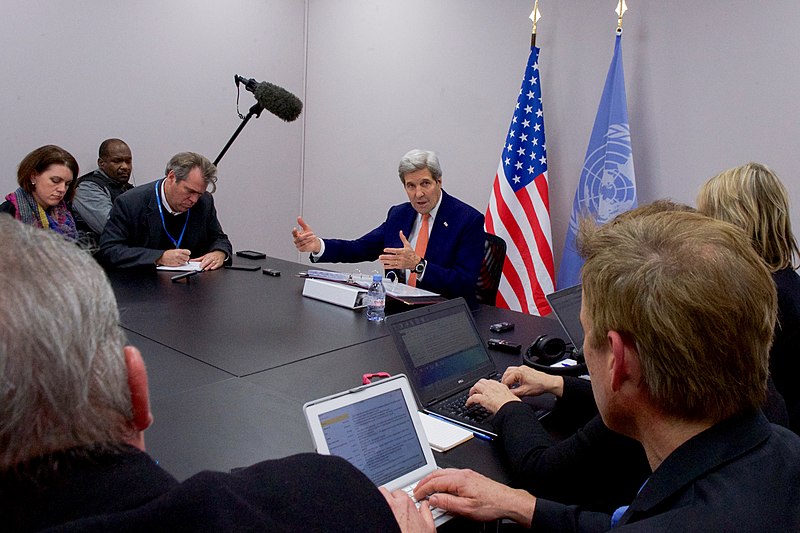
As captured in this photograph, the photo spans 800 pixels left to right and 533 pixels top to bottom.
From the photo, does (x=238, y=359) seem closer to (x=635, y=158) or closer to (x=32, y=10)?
(x=635, y=158)

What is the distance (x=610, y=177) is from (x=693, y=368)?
3.01 meters

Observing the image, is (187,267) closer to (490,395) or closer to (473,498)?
(490,395)

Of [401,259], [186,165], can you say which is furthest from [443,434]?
[186,165]

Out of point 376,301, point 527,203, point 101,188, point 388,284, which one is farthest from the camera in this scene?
point 101,188

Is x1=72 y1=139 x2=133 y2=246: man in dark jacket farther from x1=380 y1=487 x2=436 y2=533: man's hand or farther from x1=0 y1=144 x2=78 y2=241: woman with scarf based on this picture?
x1=380 y1=487 x2=436 y2=533: man's hand

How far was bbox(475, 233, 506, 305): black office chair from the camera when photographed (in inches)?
131

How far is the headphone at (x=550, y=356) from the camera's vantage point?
1977mm

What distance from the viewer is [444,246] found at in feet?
10.8

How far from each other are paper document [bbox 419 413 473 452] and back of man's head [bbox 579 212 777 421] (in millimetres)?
622

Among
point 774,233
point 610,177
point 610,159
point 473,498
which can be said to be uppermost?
point 610,159

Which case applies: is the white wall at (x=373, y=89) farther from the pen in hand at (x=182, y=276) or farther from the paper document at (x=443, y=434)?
the paper document at (x=443, y=434)

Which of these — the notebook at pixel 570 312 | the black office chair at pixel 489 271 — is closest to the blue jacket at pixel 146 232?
the black office chair at pixel 489 271

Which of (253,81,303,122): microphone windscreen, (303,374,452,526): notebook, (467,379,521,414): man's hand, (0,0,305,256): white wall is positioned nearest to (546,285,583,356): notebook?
(467,379,521,414): man's hand

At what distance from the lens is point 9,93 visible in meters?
4.13
